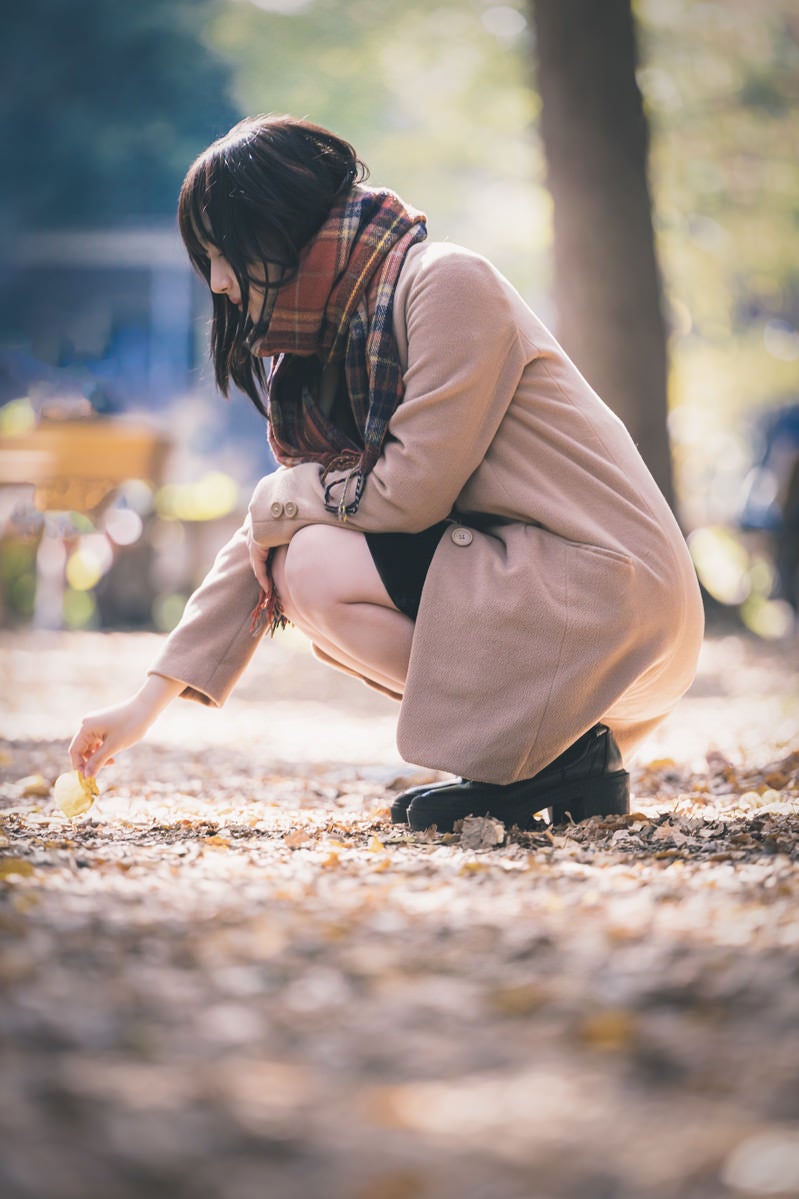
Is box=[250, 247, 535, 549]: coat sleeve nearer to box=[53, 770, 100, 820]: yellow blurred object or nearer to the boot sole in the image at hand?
the boot sole

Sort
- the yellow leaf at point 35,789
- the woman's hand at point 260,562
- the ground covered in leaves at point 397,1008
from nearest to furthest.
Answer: the ground covered in leaves at point 397,1008 → the woman's hand at point 260,562 → the yellow leaf at point 35,789

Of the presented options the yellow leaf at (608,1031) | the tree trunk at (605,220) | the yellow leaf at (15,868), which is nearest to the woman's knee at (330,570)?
the yellow leaf at (15,868)

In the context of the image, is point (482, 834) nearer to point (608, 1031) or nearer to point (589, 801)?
point (589, 801)

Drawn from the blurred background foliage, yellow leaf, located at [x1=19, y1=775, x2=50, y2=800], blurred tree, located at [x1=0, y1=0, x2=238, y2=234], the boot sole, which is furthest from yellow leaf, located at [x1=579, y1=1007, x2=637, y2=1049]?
blurred tree, located at [x1=0, y1=0, x2=238, y2=234]

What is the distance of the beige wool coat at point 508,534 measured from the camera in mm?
2213

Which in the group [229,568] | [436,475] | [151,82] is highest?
[151,82]

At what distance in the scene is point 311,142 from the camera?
92.0 inches

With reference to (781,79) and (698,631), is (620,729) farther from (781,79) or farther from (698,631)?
(781,79)

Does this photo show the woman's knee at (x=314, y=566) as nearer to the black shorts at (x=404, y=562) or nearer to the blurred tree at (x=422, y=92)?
the black shorts at (x=404, y=562)

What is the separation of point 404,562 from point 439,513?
0.12 meters

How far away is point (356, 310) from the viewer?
7.65 feet

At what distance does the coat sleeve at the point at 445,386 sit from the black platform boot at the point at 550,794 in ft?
1.50

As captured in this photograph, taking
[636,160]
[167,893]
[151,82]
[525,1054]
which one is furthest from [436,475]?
[151,82]

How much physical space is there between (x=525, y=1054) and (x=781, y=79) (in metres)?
16.0
